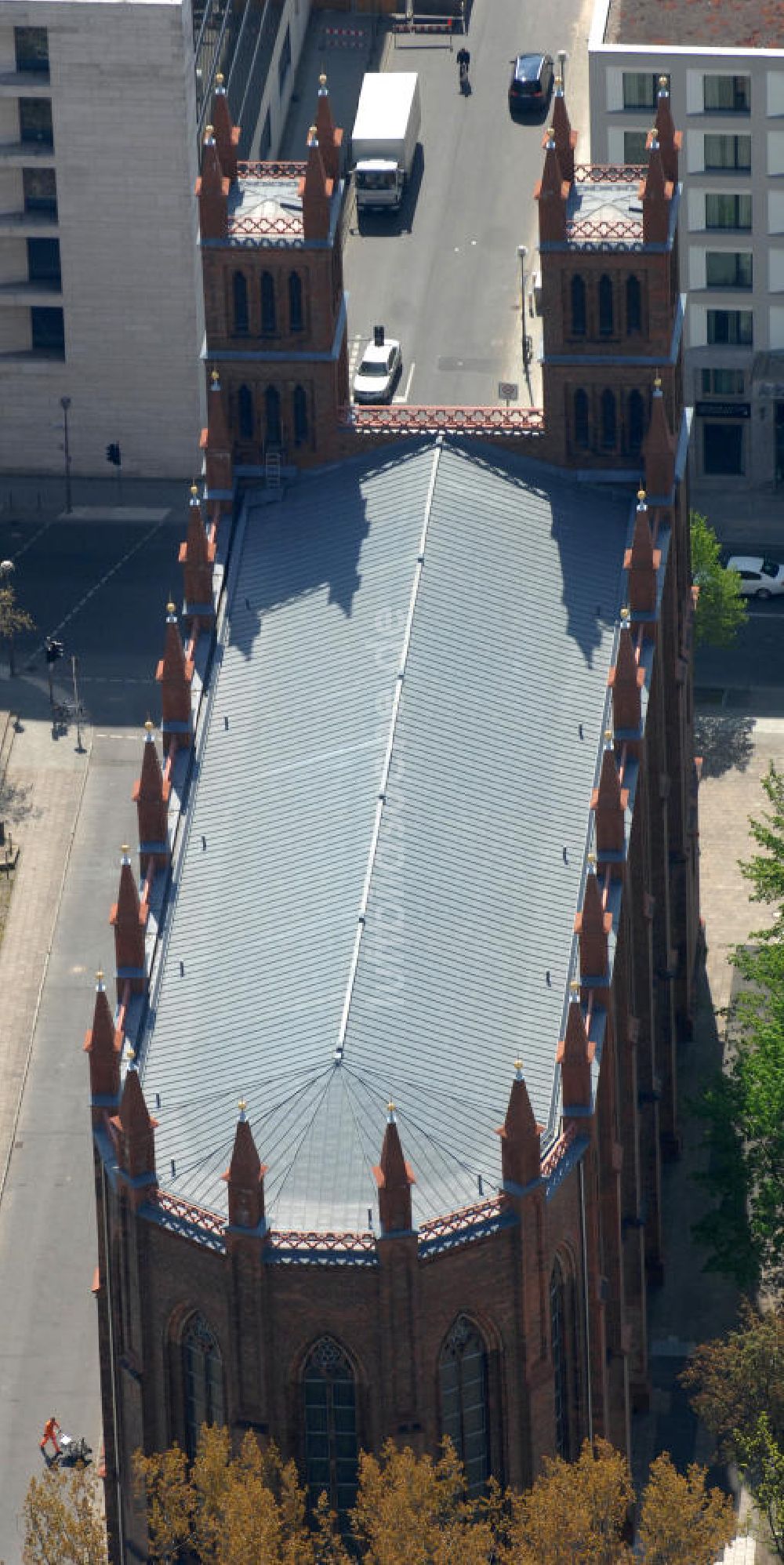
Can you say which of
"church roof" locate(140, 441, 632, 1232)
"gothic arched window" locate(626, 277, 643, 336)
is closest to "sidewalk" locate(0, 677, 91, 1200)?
"church roof" locate(140, 441, 632, 1232)

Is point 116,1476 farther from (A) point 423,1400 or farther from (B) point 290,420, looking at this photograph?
(B) point 290,420

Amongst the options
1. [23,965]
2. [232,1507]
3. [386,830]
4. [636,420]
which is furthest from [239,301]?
[232,1507]

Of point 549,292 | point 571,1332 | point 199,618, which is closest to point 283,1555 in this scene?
point 571,1332

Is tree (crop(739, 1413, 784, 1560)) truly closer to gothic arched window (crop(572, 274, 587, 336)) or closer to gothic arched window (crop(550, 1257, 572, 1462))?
gothic arched window (crop(550, 1257, 572, 1462))

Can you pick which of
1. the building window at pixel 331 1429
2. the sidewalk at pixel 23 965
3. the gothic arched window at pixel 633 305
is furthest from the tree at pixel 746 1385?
the gothic arched window at pixel 633 305

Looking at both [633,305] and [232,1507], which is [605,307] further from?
[232,1507]

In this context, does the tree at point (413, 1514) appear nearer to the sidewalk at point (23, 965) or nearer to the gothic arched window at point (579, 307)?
the sidewalk at point (23, 965)
